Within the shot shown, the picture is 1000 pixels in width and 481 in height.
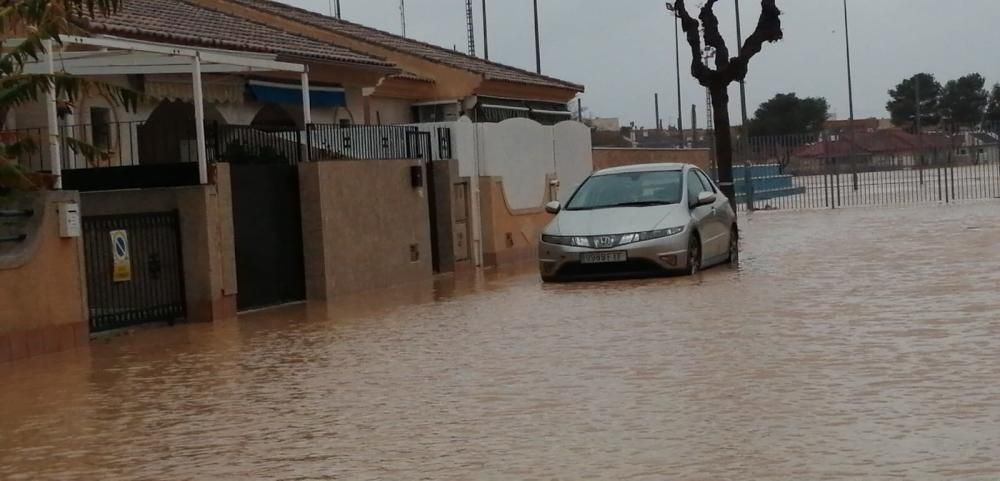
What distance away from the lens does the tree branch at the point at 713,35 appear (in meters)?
35.8

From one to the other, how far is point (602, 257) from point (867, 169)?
3758 centimetres

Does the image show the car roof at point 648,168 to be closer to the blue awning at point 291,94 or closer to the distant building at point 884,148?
the blue awning at point 291,94

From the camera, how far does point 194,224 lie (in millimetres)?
18281

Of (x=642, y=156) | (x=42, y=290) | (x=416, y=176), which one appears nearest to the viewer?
(x=42, y=290)

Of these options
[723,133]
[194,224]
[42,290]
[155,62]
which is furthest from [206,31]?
[723,133]

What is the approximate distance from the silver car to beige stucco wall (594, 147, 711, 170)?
1440 centimetres

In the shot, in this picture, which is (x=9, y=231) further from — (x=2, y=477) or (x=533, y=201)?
(x=533, y=201)

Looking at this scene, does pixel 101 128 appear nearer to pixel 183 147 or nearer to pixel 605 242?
pixel 183 147

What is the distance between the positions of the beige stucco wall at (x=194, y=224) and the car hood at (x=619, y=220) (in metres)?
4.56

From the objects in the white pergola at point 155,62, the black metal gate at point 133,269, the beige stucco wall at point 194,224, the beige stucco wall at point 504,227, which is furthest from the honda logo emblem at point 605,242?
the beige stucco wall at point 504,227

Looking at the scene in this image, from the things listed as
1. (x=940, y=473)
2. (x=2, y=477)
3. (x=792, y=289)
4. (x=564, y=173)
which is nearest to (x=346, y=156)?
(x=792, y=289)

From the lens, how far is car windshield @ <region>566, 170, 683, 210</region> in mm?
21250

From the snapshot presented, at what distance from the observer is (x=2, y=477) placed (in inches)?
335

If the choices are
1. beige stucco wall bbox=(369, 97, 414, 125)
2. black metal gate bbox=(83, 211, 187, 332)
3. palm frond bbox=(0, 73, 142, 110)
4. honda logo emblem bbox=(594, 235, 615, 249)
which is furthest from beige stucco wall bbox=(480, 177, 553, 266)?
palm frond bbox=(0, 73, 142, 110)
